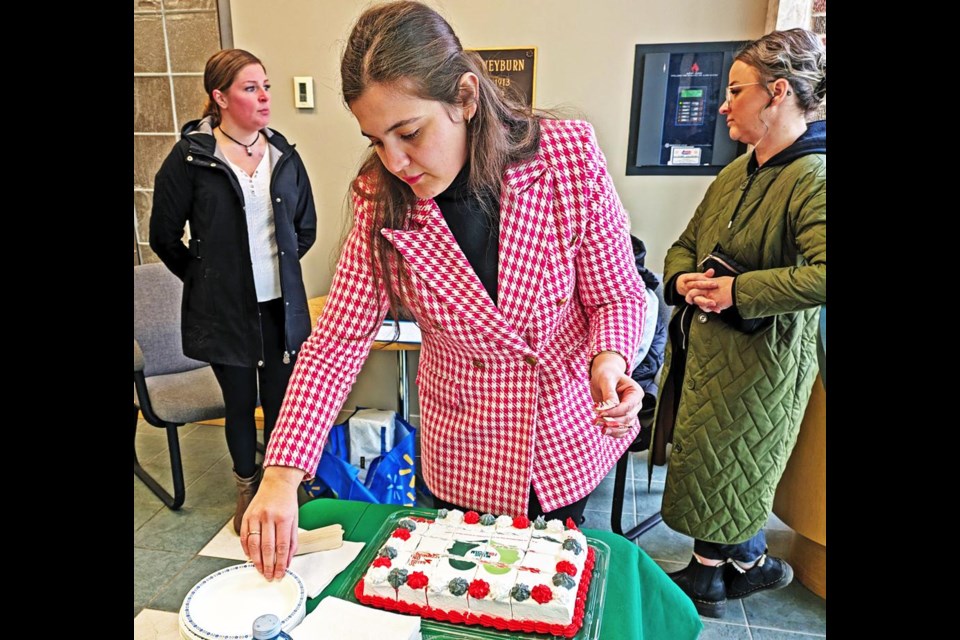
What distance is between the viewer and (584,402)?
3.72 ft

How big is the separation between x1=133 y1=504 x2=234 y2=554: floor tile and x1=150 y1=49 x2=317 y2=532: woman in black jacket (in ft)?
0.92

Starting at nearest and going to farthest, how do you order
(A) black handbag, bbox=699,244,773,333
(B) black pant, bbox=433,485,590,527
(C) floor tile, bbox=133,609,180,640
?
(B) black pant, bbox=433,485,590,527
(A) black handbag, bbox=699,244,773,333
(C) floor tile, bbox=133,609,180,640

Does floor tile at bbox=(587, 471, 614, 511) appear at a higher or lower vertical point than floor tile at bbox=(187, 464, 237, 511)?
higher

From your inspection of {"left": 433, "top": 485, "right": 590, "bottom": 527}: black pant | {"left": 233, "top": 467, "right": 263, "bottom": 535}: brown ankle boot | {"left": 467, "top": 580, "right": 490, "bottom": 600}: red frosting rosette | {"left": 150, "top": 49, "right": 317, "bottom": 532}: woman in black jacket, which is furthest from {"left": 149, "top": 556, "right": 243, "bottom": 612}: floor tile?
{"left": 467, "top": 580, "right": 490, "bottom": 600}: red frosting rosette

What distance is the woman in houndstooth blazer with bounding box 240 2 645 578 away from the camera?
36.3 inches

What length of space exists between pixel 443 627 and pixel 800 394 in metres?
1.27

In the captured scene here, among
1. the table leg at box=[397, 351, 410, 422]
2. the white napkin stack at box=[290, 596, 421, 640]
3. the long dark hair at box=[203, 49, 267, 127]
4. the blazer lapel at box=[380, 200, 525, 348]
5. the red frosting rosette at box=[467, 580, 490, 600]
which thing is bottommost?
the table leg at box=[397, 351, 410, 422]

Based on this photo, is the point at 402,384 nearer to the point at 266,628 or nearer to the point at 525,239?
the point at 525,239

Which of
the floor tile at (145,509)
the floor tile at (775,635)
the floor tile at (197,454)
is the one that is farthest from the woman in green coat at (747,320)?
the floor tile at (197,454)

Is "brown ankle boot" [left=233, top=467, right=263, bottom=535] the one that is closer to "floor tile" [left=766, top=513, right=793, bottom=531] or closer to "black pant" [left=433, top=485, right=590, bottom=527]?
"black pant" [left=433, top=485, right=590, bottom=527]

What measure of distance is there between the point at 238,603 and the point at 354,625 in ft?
0.56

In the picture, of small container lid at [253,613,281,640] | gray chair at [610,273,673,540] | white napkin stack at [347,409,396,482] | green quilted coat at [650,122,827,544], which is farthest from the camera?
white napkin stack at [347,409,396,482]
